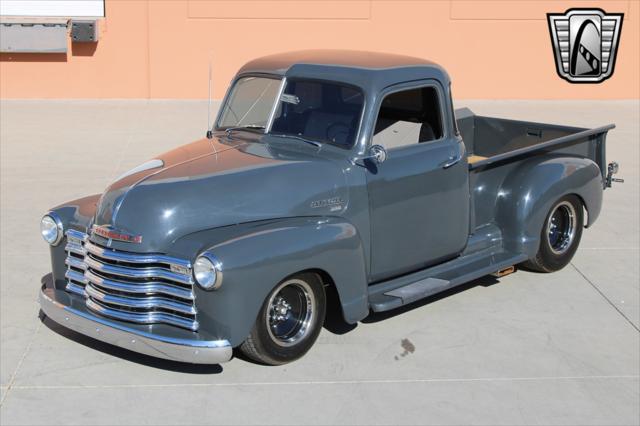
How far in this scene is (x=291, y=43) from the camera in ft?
53.0

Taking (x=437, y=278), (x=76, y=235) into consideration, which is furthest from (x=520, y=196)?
(x=76, y=235)

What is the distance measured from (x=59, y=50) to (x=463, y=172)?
1041 centimetres

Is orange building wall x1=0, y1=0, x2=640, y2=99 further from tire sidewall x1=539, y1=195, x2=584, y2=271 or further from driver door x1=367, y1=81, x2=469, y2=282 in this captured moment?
driver door x1=367, y1=81, x2=469, y2=282

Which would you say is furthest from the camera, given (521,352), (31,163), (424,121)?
(31,163)

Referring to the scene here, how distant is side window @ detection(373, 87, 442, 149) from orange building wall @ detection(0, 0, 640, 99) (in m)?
9.44

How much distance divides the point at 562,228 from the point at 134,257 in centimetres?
382

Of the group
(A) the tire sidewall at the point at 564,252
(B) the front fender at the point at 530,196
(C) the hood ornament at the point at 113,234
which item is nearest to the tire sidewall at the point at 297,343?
(C) the hood ornament at the point at 113,234

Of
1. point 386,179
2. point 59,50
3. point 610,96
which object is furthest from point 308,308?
point 610,96

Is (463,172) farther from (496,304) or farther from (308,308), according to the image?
(308,308)

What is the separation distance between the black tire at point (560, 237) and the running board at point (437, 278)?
0.33 meters

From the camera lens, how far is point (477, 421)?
17.5 ft

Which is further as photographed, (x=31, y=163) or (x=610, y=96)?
(x=610, y=96)

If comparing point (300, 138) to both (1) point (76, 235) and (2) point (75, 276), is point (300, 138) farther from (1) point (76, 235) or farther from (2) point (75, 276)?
(2) point (75, 276)

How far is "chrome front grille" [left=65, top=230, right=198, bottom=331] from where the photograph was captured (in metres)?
5.46
